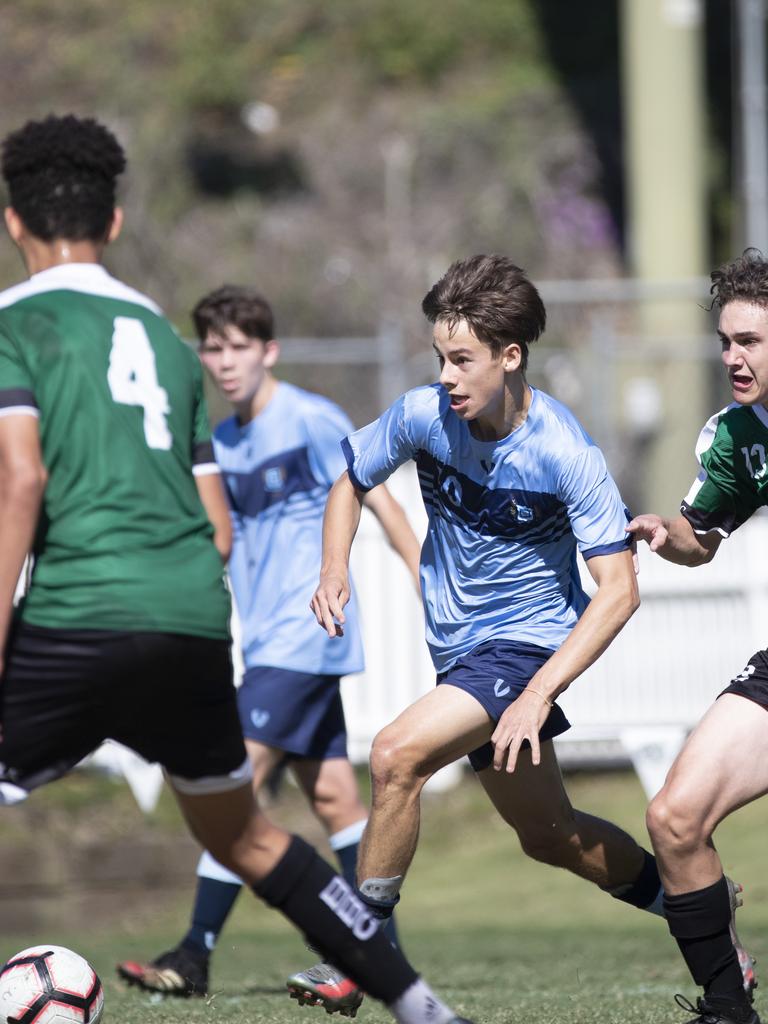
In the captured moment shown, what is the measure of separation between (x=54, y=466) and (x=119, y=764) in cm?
653

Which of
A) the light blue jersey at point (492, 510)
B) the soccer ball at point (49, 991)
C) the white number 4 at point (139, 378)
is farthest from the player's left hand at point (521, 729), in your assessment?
the soccer ball at point (49, 991)

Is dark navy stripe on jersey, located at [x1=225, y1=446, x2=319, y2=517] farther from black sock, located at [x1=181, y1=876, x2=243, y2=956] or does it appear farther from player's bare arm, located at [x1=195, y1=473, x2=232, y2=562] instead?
player's bare arm, located at [x1=195, y1=473, x2=232, y2=562]

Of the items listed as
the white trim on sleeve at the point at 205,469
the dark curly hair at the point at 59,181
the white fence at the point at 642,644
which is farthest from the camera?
the white fence at the point at 642,644

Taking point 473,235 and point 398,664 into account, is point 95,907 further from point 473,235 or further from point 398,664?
point 473,235

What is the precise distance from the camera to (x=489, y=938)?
7.97 meters

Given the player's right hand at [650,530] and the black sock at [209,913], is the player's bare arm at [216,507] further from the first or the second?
the black sock at [209,913]

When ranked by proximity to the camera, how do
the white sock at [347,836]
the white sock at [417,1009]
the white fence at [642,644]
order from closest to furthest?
1. the white sock at [417,1009]
2. the white sock at [347,836]
3. the white fence at [642,644]

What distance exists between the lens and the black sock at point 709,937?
435 cm

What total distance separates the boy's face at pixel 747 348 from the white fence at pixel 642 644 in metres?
4.95

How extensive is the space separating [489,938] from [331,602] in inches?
155

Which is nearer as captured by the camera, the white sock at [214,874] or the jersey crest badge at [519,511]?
the jersey crest badge at [519,511]

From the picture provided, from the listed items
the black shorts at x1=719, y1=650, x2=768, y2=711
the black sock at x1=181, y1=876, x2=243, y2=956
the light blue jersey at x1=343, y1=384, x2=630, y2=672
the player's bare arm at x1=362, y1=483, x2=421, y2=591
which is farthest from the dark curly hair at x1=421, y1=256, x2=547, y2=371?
the black sock at x1=181, y1=876, x2=243, y2=956

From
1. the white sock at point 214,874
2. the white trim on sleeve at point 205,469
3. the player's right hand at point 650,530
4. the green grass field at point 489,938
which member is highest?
the white trim on sleeve at point 205,469

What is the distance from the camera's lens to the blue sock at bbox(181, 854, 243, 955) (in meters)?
6.04
